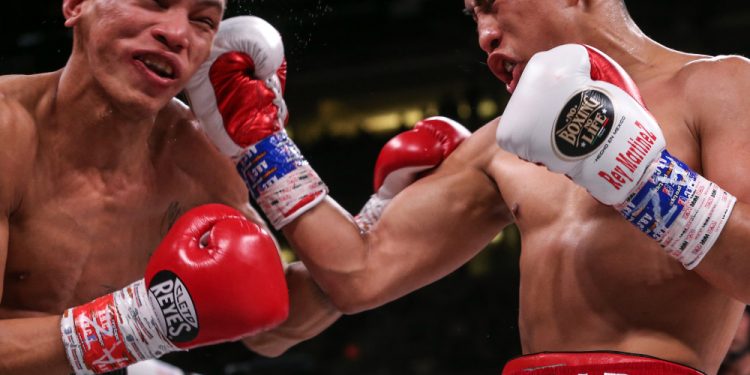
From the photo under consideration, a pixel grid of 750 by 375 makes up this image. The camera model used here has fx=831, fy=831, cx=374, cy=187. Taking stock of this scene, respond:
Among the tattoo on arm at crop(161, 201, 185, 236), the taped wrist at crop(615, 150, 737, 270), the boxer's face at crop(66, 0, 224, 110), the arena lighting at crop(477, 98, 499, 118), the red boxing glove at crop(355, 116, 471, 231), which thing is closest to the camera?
the taped wrist at crop(615, 150, 737, 270)

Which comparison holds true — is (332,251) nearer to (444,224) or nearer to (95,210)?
(444,224)

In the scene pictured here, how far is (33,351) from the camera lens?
1.68 meters

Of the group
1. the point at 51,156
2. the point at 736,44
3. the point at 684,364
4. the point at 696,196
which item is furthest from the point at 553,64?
the point at 736,44

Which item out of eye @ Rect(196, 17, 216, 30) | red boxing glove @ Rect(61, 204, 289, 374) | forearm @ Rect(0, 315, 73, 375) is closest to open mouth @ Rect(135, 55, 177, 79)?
eye @ Rect(196, 17, 216, 30)

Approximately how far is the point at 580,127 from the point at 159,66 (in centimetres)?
94

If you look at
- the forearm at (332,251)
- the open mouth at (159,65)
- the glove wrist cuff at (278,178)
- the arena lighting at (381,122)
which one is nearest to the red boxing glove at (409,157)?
the forearm at (332,251)

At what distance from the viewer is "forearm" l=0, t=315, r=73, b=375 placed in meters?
1.68

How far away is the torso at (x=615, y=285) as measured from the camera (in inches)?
68.1

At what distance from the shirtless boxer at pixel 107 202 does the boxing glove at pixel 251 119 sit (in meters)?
0.10

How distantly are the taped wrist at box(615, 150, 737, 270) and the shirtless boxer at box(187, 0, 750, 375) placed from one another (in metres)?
0.02

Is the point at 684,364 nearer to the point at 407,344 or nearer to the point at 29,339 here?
the point at 29,339

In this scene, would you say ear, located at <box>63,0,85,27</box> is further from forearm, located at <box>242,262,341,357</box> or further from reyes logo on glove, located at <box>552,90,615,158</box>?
reyes logo on glove, located at <box>552,90,615,158</box>

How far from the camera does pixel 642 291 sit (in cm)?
175

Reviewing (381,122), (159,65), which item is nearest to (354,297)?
(159,65)
